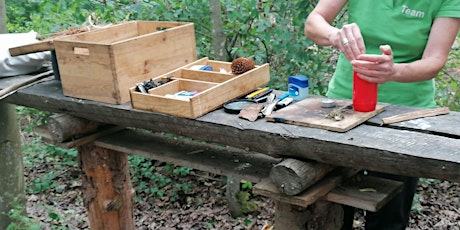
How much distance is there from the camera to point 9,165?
3705mm

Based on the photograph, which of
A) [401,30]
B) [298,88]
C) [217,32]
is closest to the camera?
[401,30]

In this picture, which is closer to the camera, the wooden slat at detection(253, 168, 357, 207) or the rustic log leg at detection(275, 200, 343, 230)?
the wooden slat at detection(253, 168, 357, 207)

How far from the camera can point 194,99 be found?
225 centimetres

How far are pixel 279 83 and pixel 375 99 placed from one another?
7.54ft

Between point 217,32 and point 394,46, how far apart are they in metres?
2.19

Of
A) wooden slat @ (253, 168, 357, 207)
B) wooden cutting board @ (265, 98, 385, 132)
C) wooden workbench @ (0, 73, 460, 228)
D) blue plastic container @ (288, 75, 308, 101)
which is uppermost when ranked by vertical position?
blue plastic container @ (288, 75, 308, 101)

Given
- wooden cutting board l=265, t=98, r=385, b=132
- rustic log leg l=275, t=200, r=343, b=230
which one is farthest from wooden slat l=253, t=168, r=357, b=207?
wooden cutting board l=265, t=98, r=385, b=132

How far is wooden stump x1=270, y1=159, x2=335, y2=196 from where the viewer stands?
2.01 meters

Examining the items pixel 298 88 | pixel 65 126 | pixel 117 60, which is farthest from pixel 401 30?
pixel 65 126

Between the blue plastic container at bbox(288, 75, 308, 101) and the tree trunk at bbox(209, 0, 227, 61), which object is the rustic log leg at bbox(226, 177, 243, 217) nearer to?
the tree trunk at bbox(209, 0, 227, 61)

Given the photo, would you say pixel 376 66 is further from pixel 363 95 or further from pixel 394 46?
pixel 394 46

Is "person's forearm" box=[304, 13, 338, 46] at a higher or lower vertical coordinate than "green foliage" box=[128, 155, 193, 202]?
higher

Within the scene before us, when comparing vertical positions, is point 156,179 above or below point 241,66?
below

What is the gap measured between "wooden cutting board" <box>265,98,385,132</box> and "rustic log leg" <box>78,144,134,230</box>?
4.71ft
